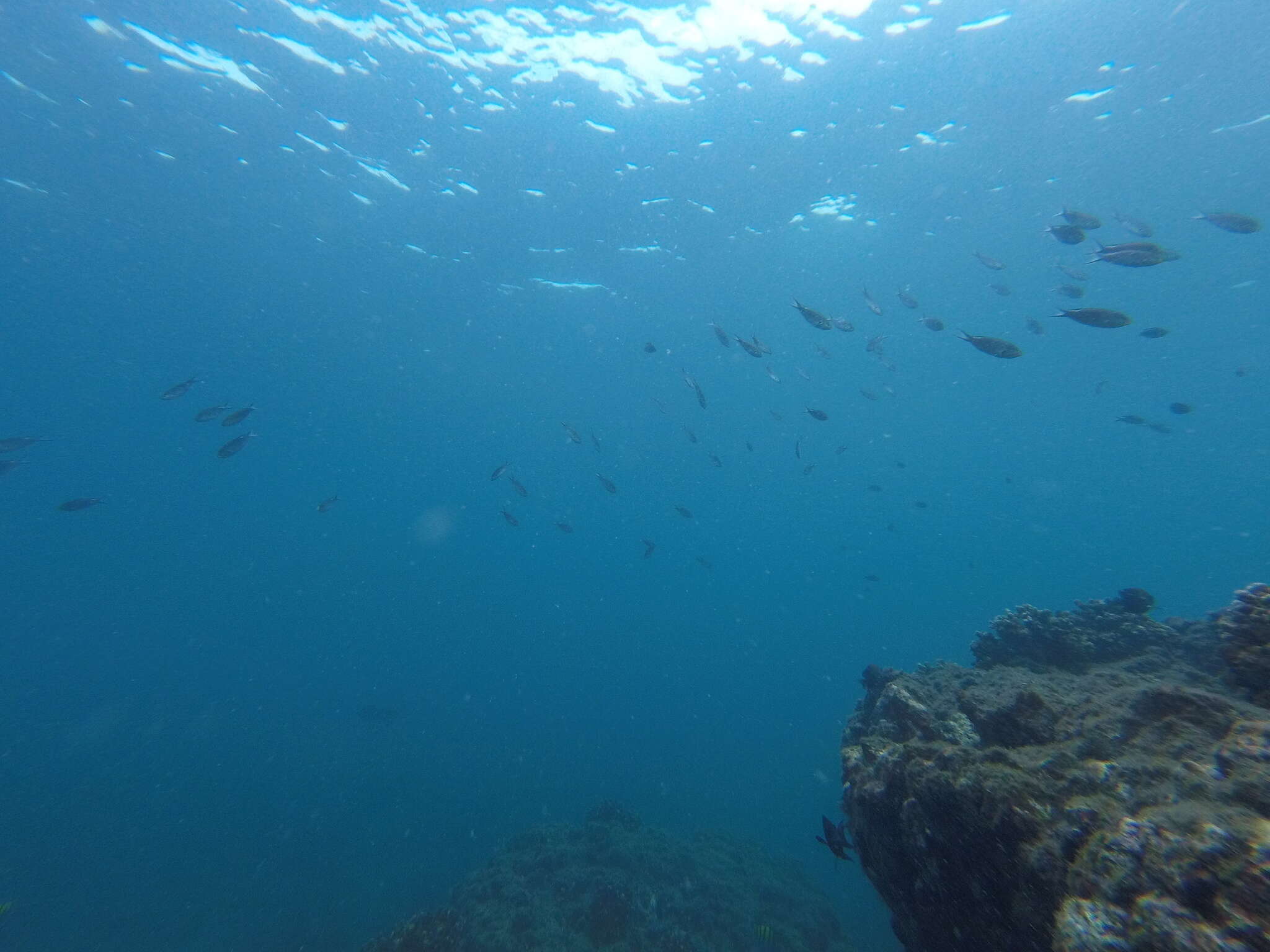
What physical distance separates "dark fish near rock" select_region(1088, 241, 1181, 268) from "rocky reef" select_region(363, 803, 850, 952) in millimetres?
13550

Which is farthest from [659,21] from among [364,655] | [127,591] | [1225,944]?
[127,591]

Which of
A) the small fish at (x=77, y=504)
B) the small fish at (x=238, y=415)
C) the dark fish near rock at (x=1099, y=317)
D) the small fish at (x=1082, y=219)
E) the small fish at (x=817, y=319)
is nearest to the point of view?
the dark fish near rock at (x=1099, y=317)

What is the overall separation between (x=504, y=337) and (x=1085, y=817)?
44.1 m

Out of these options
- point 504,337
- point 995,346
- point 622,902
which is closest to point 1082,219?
point 995,346

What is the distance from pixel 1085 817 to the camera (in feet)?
8.32

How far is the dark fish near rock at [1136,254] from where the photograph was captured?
729 cm

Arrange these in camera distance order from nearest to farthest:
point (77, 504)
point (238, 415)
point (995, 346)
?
point (995, 346) → point (238, 415) → point (77, 504)

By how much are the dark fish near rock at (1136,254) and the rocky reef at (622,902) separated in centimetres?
1355

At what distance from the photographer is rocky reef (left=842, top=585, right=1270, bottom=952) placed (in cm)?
191

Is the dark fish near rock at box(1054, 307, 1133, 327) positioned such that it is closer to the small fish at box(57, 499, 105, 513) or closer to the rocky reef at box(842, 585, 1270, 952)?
the rocky reef at box(842, 585, 1270, 952)

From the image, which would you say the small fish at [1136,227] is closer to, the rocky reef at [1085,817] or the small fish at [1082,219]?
the small fish at [1082,219]

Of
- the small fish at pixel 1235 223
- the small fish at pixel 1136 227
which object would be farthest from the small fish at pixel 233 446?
the small fish at pixel 1136 227

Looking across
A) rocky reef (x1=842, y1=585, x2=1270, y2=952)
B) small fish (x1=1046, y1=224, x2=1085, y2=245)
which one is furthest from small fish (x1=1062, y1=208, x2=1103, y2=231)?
rocky reef (x1=842, y1=585, x2=1270, y2=952)

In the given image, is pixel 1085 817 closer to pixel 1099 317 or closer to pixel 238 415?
pixel 1099 317
